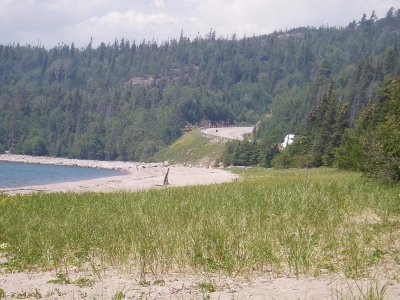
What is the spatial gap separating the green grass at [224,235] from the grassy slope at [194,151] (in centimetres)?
8767

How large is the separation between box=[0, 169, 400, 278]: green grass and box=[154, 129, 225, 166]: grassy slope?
87672 millimetres

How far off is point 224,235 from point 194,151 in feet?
362

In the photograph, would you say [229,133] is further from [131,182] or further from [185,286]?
[185,286]

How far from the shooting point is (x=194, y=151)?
12062 cm

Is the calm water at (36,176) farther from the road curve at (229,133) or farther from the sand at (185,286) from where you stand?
the sand at (185,286)

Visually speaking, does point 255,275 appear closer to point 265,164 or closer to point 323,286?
point 323,286

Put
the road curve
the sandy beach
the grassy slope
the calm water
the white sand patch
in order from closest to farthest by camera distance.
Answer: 1. the white sand patch
2. the sandy beach
3. the calm water
4. the grassy slope
5. the road curve

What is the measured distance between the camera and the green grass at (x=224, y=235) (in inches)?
355

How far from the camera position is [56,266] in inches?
379

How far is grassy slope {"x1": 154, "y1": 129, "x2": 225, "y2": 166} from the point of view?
355 ft

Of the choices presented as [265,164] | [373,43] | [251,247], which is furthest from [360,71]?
[251,247]

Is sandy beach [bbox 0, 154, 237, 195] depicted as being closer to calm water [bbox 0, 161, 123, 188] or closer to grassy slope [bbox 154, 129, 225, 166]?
calm water [bbox 0, 161, 123, 188]

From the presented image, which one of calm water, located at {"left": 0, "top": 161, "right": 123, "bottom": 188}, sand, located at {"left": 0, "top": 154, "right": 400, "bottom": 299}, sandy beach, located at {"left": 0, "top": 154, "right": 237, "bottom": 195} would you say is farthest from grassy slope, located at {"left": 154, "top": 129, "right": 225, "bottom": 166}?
sand, located at {"left": 0, "top": 154, "right": 400, "bottom": 299}

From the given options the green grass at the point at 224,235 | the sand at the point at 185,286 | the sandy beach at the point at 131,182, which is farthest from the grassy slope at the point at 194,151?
the sand at the point at 185,286
